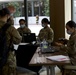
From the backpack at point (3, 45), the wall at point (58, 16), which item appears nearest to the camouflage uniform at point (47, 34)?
the wall at point (58, 16)

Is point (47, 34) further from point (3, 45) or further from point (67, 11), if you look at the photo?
point (3, 45)

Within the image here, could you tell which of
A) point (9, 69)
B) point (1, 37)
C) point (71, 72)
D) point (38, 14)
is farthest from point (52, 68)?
point (38, 14)

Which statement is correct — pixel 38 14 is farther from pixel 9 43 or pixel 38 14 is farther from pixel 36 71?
pixel 9 43

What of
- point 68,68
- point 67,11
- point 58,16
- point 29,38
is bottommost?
point 68,68

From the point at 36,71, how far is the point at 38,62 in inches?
50.5

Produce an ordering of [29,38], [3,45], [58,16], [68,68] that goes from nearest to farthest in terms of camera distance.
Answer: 1. [3,45]
2. [68,68]
3. [29,38]
4. [58,16]

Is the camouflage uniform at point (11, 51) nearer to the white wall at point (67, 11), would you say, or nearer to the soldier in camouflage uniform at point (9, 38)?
the soldier in camouflage uniform at point (9, 38)

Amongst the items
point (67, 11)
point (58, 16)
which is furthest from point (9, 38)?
point (67, 11)

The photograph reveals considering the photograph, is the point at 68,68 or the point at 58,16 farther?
the point at 58,16

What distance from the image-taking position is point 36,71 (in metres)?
4.12

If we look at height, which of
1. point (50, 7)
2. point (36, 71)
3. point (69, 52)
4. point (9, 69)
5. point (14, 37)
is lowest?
point (36, 71)

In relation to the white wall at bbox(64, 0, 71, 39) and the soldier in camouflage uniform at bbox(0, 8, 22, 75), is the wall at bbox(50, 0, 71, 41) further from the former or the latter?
the soldier in camouflage uniform at bbox(0, 8, 22, 75)

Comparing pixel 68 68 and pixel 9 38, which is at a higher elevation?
pixel 9 38

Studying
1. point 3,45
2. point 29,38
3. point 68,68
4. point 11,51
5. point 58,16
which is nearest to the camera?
point 3,45
